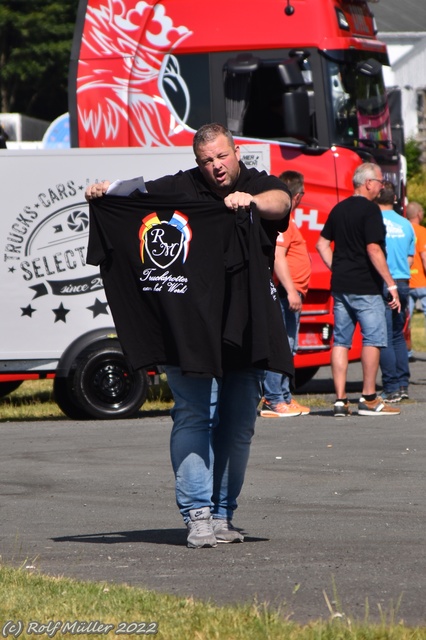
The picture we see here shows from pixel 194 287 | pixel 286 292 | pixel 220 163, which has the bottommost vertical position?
pixel 286 292

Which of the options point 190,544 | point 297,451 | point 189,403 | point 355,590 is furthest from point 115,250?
point 297,451

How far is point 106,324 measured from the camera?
1203 cm

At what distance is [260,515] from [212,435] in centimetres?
100

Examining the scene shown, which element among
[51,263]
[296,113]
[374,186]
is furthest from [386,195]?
[51,263]

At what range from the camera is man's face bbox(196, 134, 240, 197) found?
598 centimetres

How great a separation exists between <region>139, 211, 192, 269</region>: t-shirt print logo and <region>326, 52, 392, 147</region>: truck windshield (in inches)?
298

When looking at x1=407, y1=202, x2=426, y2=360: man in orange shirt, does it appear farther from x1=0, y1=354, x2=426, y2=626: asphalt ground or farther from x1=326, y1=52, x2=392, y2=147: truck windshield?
x1=0, y1=354, x2=426, y2=626: asphalt ground

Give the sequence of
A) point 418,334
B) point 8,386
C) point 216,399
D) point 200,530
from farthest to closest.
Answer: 1. point 418,334
2. point 8,386
3. point 216,399
4. point 200,530

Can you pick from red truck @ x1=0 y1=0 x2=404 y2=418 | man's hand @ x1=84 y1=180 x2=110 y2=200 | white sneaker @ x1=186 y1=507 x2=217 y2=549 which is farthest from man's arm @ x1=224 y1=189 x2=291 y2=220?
red truck @ x1=0 y1=0 x2=404 y2=418

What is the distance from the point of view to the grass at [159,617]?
4305mm

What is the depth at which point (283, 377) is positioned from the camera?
38.9ft

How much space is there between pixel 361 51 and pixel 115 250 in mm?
8472

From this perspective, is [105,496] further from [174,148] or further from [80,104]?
[80,104]

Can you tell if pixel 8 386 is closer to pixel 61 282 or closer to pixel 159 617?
pixel 61 282
